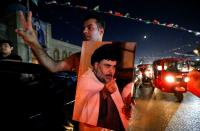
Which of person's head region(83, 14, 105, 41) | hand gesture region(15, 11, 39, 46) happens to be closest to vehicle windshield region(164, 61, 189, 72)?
person's head region(83, 14, 105, 41)

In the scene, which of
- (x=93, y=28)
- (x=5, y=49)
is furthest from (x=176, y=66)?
(x=93, y=28)

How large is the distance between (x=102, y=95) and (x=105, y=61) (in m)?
0.29

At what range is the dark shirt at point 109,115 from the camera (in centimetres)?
203

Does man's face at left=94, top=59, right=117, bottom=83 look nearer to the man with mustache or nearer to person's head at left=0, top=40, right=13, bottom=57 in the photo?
the man with mustache

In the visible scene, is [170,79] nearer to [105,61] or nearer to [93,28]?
[93,28]

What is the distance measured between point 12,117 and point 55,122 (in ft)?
2.32

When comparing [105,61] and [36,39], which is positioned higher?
[36,39]

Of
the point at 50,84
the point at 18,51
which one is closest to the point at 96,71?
the point at 50,84

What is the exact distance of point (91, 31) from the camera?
2373 mm

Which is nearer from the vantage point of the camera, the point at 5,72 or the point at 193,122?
the point at 5,72

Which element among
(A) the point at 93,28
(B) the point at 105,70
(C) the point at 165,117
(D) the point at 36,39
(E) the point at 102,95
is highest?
(A) the point at 93,28

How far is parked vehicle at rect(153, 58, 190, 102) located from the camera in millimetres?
10109

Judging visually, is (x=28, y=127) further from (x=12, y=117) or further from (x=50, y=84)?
(x=50, y=84)

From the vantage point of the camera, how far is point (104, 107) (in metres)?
2.11
